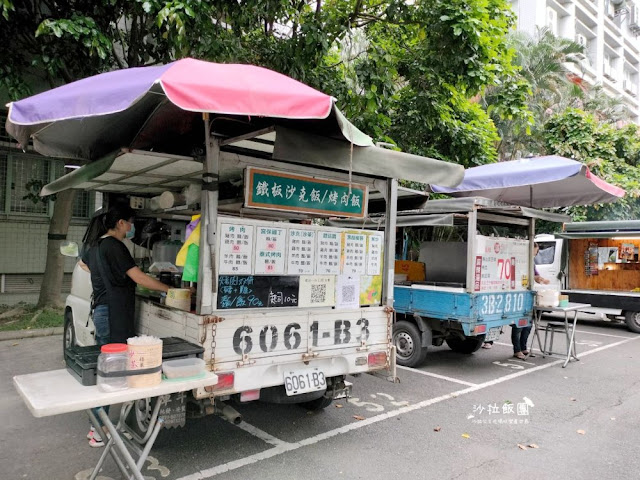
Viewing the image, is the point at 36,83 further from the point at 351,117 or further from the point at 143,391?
the point at 143,391

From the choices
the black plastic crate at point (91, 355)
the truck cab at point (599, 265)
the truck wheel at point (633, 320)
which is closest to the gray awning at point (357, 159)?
the black plastic crate at point (91, 355)

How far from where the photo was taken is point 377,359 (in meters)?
4.25

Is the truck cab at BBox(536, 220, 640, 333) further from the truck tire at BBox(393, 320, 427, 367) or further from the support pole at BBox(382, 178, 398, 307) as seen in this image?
the support pole at BBox(382, 178, 398, 307)

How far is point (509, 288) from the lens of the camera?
691 cm

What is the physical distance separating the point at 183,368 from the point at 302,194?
1.74 m

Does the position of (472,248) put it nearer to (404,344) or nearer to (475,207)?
(475,207)

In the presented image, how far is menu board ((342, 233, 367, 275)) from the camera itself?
4.18 m

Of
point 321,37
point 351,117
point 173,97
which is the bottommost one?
point 173,97

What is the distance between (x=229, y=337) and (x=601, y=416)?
156 inches

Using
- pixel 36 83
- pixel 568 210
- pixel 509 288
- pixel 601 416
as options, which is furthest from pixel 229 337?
pixel 568 210

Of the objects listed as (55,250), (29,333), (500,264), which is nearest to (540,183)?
(500,264)

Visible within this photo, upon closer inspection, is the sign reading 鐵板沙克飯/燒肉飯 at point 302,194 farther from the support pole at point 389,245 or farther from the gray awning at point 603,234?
the gray awning at point 603,234

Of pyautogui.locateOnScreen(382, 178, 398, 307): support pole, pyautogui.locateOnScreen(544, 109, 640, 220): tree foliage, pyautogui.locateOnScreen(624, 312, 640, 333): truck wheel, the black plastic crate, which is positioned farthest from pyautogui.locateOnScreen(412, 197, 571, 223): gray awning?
pyautogui.locateOnScreen(544, 109, 640, 220): tree foliage

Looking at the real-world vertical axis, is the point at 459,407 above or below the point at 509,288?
below
